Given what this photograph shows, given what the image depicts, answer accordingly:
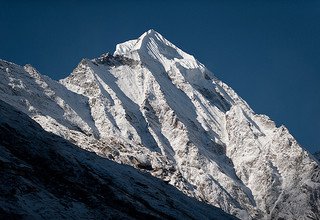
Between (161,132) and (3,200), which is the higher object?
(161,132)

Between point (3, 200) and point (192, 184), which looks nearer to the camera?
point (3, 200)

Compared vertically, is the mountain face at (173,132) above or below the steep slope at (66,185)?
above

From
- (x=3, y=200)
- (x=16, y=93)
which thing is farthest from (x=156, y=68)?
(x=3, y=200)

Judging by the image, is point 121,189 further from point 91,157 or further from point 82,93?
point 82,93

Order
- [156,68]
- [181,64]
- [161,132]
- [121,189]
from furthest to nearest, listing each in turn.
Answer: [181,64] → [156,68] → [161,132] → [121,189]

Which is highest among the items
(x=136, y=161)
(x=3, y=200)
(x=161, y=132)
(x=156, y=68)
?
(x=156, y=68)

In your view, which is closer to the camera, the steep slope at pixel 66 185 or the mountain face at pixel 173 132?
the steep slope at pixel 66 185
